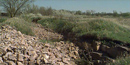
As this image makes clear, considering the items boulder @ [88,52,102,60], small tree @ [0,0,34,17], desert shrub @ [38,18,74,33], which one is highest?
small tree @ [0,0,34,17]

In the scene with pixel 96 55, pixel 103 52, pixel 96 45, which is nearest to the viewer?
pixel 96 55

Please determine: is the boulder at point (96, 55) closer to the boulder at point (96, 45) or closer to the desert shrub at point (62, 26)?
the boulder at point (96, 45)

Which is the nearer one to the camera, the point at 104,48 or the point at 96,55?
the point at 96,55

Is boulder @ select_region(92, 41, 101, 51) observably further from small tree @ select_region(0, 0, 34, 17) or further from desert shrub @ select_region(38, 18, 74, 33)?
small tree @ select_region(0, 0, 34, 17)

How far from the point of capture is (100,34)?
594cm

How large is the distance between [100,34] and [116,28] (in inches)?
63.4

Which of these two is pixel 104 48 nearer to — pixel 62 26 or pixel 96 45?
pixel 96 45

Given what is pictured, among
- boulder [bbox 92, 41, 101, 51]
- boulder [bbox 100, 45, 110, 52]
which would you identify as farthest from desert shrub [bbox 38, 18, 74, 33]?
boulder [bbox 100, 45, 110, 52]

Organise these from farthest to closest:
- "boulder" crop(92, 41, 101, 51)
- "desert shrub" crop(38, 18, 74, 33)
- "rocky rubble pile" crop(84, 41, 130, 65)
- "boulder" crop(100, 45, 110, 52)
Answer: "desert shrub" crop(38, 18, 74, 33) → "boulder" crop(92, 41, 101, 51) → "boulder" crop(100, 45, 110, 52) → "rocky rubble pile" crop(84, 41, 130, 65)

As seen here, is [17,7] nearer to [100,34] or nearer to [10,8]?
[10,8]

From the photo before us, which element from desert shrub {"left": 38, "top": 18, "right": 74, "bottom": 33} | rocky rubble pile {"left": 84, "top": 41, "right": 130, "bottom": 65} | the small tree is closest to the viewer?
rocky rubble pile {"left": 84, "top": 41, "right": 130, "bottom": 65}

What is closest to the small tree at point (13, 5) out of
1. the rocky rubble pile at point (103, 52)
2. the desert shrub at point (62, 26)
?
the desert shrub at point (62, 26)

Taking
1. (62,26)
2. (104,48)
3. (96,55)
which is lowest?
(96,55)

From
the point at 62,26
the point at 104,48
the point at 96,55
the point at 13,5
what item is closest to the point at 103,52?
the point at 104,48
